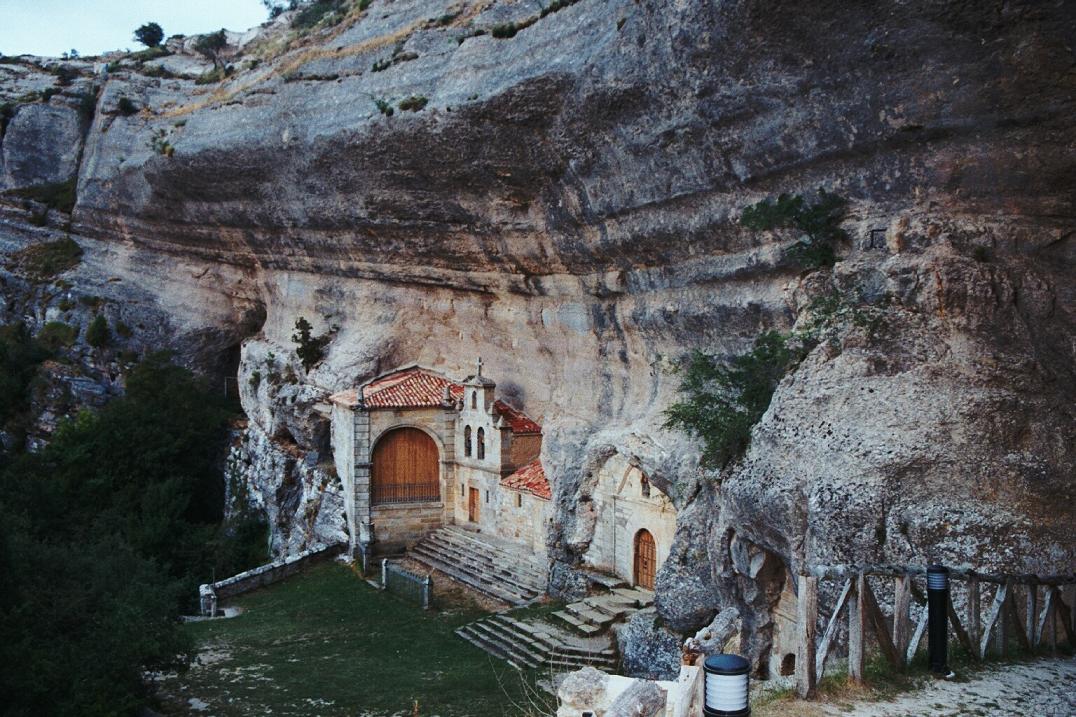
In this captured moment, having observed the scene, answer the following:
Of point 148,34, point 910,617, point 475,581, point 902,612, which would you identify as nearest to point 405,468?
point 475,581

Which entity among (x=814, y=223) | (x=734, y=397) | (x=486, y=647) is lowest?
(x=486, y=647)

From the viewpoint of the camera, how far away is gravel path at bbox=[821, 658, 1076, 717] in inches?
341

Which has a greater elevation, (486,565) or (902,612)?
(902,612)

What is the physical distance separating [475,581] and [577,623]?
5.28m

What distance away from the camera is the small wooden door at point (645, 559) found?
21547 mm

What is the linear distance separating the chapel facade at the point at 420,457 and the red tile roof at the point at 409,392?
1.2 inches

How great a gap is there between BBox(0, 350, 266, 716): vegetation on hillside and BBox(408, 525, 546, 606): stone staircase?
6733 mm

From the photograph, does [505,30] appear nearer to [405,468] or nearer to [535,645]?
[405,468]

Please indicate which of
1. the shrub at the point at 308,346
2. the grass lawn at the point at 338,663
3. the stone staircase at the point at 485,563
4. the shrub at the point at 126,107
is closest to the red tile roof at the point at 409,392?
the shrub at the point at 308,346

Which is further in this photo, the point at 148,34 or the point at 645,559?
the point at 148,34

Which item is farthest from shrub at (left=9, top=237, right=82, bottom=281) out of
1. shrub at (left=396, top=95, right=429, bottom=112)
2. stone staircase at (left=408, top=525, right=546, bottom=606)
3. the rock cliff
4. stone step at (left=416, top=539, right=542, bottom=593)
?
shrub at (left=396, top=95, right=429, bottom=112)

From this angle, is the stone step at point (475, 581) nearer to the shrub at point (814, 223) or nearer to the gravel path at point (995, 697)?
the shrub at point (814, 223)

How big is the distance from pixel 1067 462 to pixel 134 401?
107ft

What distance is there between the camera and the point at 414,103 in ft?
77.8
